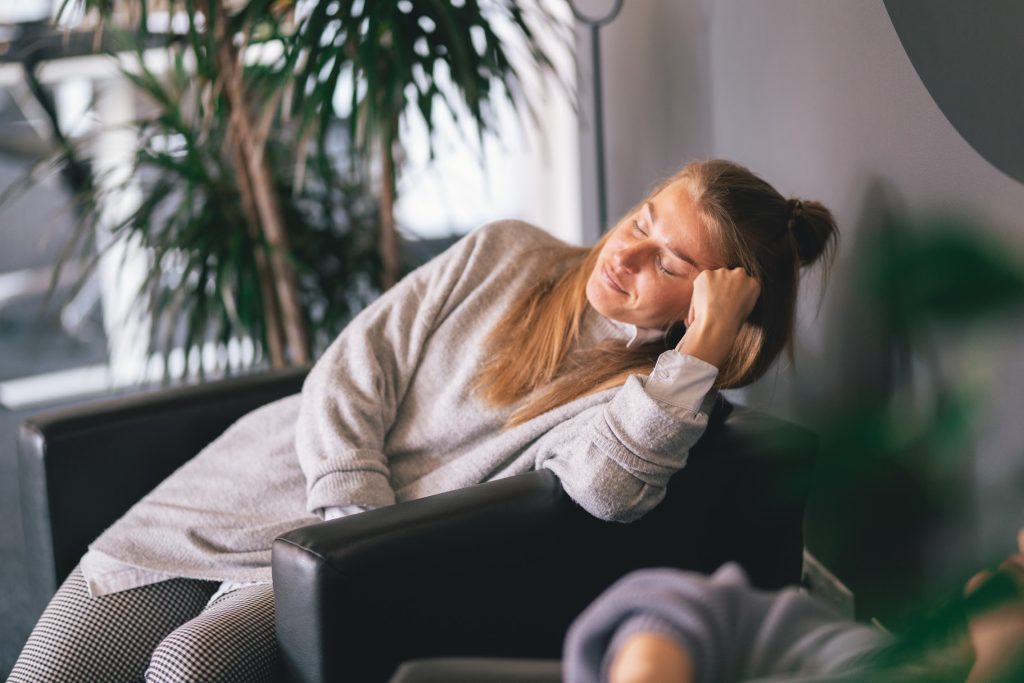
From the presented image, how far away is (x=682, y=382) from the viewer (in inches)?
43.2

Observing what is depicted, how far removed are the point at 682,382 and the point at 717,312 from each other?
4.1 inches

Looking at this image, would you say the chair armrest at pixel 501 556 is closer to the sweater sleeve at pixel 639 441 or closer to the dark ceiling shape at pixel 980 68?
the sweater sleeve at pixel 639 441

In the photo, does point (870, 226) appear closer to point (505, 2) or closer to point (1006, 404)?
point (1006, 404)

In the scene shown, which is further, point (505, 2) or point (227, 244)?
point (227, 244)

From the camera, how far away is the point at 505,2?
1.94m

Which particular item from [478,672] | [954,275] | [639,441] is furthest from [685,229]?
[954,275]

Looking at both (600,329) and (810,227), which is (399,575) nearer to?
(600,329)

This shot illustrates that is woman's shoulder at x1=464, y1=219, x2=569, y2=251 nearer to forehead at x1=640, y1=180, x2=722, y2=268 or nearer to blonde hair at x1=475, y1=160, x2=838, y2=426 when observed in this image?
blonde hair at x1=475, y1=160, x2=838, y2=426

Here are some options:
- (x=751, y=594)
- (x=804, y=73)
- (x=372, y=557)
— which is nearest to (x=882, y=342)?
(x=804, y=73)

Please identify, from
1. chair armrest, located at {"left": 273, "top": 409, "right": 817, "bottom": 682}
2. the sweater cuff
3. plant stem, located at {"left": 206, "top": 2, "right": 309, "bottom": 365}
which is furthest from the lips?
plant stem, located at {"left": 206, "top": 2, "right": 309, "bottom": 365}

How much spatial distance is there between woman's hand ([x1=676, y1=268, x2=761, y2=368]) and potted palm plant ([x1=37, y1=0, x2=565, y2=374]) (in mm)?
848

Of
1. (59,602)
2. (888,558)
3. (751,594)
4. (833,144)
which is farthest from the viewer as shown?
(833,144)

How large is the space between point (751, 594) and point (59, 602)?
1.08 metres

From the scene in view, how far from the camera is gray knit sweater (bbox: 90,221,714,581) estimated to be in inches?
42.8
